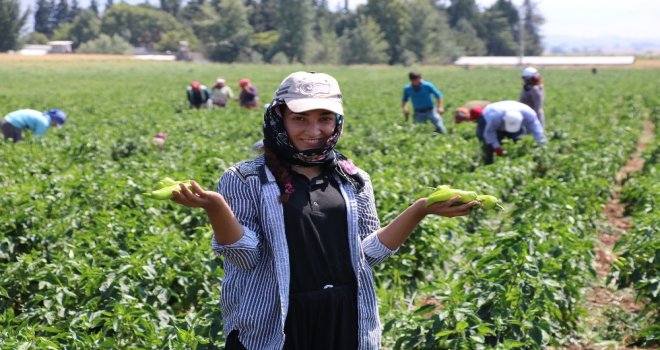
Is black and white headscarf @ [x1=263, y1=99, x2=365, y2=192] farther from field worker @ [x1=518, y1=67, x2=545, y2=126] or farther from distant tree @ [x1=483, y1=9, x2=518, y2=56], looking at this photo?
distant tree @ [x1=483, y1=9, x2=518, y2=56]

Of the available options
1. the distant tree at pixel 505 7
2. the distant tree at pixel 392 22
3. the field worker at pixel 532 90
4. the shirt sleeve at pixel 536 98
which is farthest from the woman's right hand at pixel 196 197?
the distant tree at pixel 505 7

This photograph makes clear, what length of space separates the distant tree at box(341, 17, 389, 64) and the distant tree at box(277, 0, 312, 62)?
455 centimetres

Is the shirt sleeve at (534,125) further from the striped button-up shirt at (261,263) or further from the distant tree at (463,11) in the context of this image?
the distant tree at (463,11)

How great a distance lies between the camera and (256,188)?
2744mm

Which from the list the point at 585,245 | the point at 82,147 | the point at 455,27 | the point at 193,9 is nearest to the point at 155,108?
the point at 82,147

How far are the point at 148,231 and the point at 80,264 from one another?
3.88ft

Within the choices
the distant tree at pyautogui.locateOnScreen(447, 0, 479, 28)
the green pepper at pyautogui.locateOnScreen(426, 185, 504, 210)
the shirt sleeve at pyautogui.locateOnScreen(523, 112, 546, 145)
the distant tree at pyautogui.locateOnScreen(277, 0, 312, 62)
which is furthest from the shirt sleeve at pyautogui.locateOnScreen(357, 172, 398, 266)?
the distant tree at pyautogui.locateOnScreen(447, 0, 479, 28)

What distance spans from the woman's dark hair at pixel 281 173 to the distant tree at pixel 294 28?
90479 millimetres

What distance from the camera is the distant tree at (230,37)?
91.2 m

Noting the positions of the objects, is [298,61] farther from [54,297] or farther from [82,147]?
[54,297]

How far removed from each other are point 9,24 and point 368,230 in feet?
290

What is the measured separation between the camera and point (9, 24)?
8400cm

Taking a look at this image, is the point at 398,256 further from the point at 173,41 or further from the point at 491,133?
the point at 173,41

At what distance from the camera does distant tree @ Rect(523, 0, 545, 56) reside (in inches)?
5212
